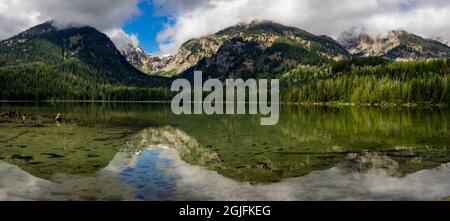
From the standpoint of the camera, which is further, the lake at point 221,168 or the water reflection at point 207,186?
the lake at point 221,168

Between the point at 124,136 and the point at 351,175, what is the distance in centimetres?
Result: 3696

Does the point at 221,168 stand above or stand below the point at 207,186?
above

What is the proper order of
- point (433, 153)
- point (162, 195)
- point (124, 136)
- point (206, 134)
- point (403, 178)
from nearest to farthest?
point (162, 195), point (403, 178), point (433, 153), point (124, 136), point (206, 134)

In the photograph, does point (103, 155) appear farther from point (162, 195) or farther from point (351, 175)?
point (351, 175)

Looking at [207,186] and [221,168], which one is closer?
[207,186]

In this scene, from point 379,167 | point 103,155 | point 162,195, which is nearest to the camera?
point 162,195

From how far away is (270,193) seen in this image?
91.9 ft

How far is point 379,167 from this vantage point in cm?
3809

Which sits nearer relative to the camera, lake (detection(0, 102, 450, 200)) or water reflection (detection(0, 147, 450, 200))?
water reflection (detection(0, 147, 450, 200))

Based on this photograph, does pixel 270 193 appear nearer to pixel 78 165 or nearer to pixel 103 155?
pixel 78 165

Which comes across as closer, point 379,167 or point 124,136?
point 379,167

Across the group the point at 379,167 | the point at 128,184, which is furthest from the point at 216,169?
Result: the point at 379,167
